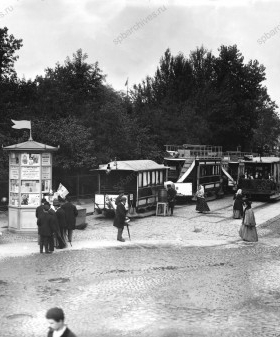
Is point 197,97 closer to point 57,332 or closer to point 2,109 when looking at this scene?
point 2,109

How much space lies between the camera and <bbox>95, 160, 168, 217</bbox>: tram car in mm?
24936

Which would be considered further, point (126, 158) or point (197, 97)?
point (197, 97)

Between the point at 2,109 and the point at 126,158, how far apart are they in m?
9.24

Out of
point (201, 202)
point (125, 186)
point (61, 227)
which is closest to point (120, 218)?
point (61, 227)

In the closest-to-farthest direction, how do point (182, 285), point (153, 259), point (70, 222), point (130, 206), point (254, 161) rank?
1. point (182, 285)
2. point (153, 259)
3. point (70, 222)
4. point (130, 206)
5. point (254, 161)

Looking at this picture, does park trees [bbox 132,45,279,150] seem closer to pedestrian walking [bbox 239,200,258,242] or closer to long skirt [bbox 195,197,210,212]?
long skirt [bbox 195,197,210,212]

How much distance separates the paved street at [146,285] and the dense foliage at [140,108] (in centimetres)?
1102

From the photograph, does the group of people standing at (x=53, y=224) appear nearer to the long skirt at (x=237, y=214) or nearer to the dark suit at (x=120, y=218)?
the dark suit at (x=120, y=218)

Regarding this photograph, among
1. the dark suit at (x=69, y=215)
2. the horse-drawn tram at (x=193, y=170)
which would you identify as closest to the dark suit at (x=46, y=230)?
the dark suit at (x=69, y=215)

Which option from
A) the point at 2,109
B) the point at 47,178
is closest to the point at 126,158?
the point at 2,109

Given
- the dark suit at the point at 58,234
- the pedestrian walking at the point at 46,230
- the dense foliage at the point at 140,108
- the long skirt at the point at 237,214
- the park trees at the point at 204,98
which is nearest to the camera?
the pedestrian walking at the point at 46,230

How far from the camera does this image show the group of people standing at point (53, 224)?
16.1m

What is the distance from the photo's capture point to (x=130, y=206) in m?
25.8

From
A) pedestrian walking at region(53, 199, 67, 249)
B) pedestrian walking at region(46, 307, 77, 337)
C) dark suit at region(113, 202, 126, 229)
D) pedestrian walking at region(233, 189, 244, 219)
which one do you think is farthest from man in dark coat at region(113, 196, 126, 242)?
pedestrian walking at region(46, 307, 77, 337)
